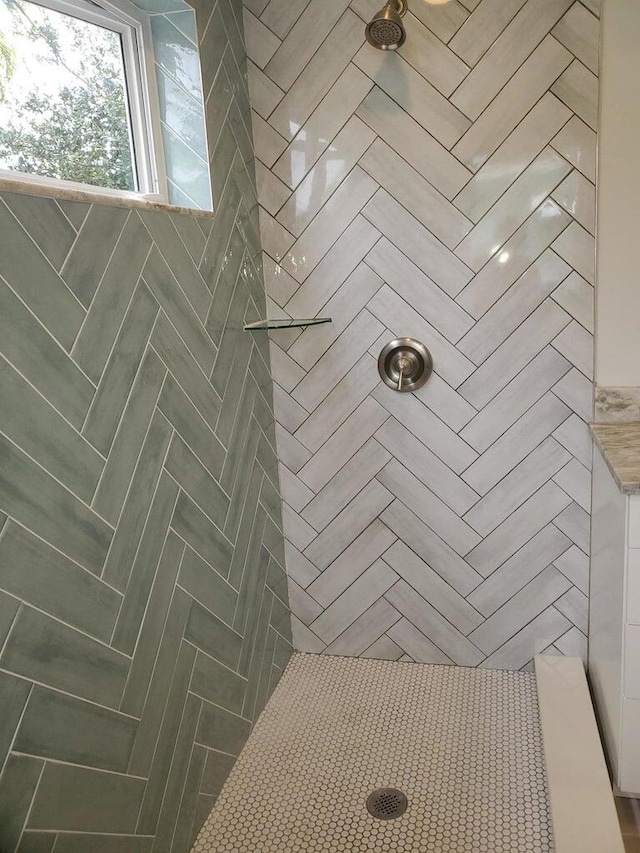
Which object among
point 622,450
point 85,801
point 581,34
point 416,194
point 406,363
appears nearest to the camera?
point 85,801

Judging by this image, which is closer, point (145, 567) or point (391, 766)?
point (145, 567)

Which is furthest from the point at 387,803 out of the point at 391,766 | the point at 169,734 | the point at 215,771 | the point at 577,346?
the point at 577,346

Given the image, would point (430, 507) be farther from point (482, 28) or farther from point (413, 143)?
point (482, 28)

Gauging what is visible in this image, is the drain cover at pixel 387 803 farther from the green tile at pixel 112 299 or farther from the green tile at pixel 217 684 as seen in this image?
the green tile at pixel 112 299

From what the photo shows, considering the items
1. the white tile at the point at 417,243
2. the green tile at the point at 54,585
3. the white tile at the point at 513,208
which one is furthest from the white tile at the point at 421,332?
the green tile at the point at 54,585

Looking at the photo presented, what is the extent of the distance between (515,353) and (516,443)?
0.99ft

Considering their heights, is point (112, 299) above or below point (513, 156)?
below

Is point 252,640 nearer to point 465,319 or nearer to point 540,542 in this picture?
point 540,542

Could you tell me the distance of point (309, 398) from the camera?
2518 millimetres

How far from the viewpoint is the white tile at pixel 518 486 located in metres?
2.33

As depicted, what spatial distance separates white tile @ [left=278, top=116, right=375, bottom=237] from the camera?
227 centimetres

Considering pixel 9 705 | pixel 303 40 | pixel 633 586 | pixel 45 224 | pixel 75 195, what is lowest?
pixel 9 705

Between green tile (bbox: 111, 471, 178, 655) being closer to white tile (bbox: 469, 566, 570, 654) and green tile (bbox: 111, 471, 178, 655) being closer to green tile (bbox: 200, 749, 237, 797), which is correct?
green tile (bbox: 200, 749, 237, 797)

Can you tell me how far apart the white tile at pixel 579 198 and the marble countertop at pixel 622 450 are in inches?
24.0
